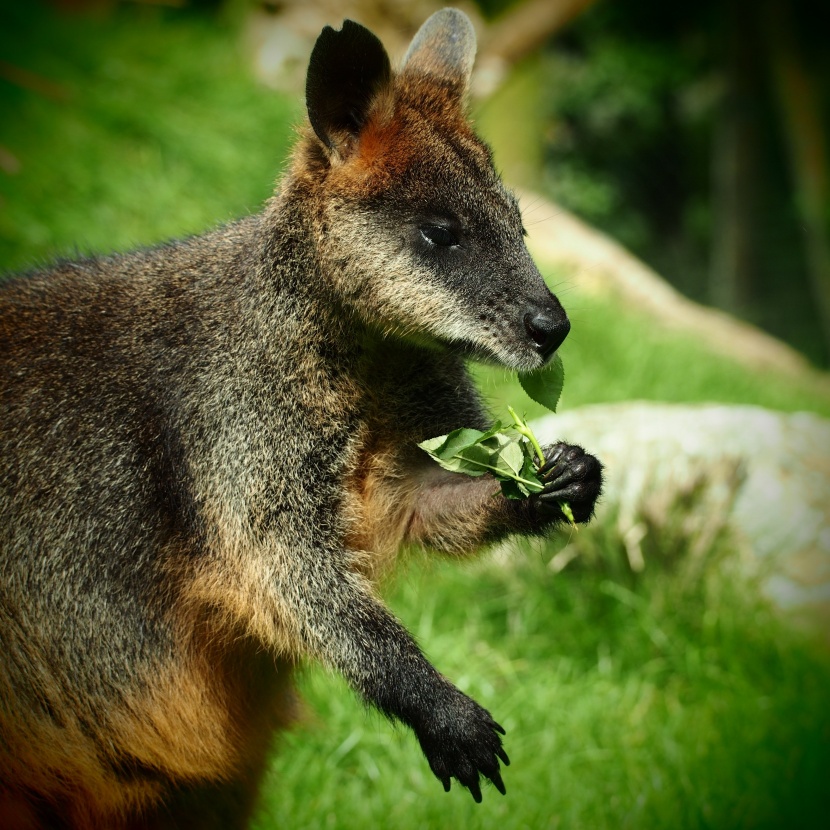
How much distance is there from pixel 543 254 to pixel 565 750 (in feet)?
27.5

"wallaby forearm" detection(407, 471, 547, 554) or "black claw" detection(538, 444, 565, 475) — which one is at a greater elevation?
"black claw" detection(538, 444, 565, 475)

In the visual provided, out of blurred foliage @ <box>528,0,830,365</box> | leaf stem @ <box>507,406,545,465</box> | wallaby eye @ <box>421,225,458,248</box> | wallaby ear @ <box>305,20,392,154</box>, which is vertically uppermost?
blurred foliage @ <box>528,0,830,365</box>

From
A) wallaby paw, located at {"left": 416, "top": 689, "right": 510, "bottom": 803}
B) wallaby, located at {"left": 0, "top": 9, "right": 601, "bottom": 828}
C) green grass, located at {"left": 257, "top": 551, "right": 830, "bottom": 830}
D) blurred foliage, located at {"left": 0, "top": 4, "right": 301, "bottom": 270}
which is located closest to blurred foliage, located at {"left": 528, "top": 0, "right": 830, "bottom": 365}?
blurred foliage, located at {"left": 0, "top": 4, "right": 301, "bottom": 270}

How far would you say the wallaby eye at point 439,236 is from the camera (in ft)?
10.1

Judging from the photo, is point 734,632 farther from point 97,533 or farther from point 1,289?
point 1,289

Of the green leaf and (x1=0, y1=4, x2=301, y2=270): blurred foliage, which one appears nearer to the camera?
the green leaf

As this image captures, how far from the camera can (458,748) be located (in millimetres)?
2963

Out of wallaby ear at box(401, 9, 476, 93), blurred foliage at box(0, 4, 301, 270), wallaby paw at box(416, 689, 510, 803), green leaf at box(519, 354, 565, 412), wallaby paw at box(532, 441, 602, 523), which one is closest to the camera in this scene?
wallaby paw at box(416, 689, 510, 803)

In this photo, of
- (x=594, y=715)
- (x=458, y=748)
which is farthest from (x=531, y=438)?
(x=594, y=715)

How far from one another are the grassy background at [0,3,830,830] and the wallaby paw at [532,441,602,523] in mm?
617

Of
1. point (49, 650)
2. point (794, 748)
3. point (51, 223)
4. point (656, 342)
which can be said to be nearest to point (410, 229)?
point (49, 650)

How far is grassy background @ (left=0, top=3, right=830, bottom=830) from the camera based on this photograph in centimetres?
415

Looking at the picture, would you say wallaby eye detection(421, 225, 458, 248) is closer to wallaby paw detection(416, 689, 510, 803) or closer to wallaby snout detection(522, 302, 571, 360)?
wallaby snout detection(522, 302, 571, 360)

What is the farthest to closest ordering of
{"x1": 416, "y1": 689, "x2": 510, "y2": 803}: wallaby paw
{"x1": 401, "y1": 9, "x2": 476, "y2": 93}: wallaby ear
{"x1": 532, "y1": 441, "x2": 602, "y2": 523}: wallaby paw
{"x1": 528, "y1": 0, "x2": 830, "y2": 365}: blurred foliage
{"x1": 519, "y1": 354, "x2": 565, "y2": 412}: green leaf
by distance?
1. {"x1": 528, "y1": 0, "x2": 830, "y2": 365}: blurred foliage
2. {"x1": 401, "y1": 9, "x2": 476, "y2": 93}: wallaby ear
3. {"x1": 519, "y1": 354, "x2": 565, "y2": 412}: green leaf
4. {"x1": 532, "y1": 441, "x2": 602, "y2": 523}: wallaby paw
5. {"x1": 416, "y1": 689, "x2": 510, "y2": 803}: wallaby paw
